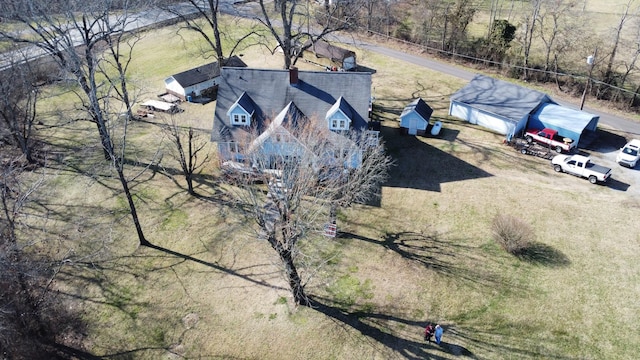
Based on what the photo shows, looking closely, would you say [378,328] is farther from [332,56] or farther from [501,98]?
[332,56]

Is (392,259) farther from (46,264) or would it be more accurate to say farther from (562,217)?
(46,264)

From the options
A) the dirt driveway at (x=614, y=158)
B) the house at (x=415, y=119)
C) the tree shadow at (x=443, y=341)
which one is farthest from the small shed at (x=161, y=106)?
the dirt driveway at (x=614, y=158)

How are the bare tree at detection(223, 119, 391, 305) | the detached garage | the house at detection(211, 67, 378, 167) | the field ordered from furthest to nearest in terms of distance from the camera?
1. the detached garage
2. the house at detection(211, 67, 378, 167)
3. the field
4. the bare tree at detection(223, 119, 391, 305)

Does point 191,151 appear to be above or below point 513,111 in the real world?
below

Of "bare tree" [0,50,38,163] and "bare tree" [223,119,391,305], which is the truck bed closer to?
"bare tree" [223,119,391,305]

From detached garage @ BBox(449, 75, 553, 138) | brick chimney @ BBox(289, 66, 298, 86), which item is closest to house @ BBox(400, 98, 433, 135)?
detached garage @ BBox(449, 75, 553, 138)

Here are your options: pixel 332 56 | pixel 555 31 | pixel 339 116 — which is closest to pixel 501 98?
pixel 555 31
